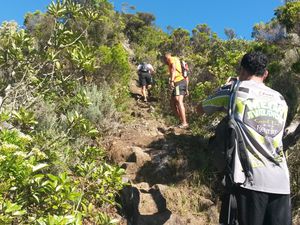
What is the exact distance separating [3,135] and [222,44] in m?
15.1

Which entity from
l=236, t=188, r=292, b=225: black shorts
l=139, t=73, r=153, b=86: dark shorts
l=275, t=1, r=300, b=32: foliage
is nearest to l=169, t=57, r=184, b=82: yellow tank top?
l=275, t=1, r=300, b=32: foliage

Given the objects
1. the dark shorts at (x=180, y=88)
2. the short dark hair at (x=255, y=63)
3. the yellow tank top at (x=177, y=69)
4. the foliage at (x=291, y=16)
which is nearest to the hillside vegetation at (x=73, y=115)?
the foliage at (x=291, y=16)

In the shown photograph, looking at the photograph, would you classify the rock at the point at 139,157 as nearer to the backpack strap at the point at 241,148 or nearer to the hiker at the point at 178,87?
the hiker at the point at 178,87

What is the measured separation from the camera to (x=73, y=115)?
4266mm

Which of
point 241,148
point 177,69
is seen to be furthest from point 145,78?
point 241,148

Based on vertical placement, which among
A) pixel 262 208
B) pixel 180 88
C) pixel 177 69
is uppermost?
pixel 177 69

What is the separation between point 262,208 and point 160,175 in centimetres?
365

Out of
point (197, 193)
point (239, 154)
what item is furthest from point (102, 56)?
point (239, 154)

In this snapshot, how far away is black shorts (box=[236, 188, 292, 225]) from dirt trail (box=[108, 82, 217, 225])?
2.29 m

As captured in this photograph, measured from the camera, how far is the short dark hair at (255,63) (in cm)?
314

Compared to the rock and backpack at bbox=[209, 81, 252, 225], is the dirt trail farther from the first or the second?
backpack at bbox=[209, 81, 252, 225]

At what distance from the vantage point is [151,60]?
1834 cm

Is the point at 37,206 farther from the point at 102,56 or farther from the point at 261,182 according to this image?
the point at 102,56

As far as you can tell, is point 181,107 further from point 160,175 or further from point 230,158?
point 230,158
